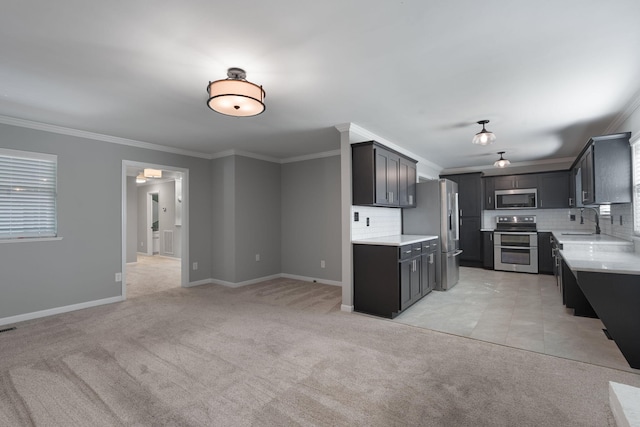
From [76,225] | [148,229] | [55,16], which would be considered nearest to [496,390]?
[55,16]

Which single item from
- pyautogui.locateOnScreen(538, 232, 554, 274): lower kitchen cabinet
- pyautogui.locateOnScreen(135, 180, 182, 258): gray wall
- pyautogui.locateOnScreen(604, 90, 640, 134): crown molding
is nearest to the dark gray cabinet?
pyautogui.locateOnScreen(538, 232, 554, 274): lower kitchen cabinet

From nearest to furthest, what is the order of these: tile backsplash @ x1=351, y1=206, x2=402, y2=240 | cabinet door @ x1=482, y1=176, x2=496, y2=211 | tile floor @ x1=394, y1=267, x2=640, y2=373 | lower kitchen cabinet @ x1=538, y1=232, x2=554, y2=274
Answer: tile floor @ x1=394, y1=267, x2=640, y2=373 → tile backsplash @ x1=351, y1=206, x2=402, y2=240 → lower kitchen cabinet @ x1=538, y1=232, x2=554, y2=274 → cabinet door @ x1=482, y1=176, x2=496, y2=211

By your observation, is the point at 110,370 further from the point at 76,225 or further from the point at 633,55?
the point at 633,55

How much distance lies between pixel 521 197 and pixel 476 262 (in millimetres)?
1741

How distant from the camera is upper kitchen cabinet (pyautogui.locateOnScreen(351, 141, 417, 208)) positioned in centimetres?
403

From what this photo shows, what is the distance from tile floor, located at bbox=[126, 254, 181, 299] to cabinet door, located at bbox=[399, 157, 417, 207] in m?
4.22

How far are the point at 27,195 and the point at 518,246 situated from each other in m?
8.40

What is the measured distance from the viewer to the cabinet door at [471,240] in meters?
7.19

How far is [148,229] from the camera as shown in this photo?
9836 mm

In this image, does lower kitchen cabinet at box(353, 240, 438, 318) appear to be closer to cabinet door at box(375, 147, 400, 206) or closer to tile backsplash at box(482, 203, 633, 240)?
cabinet door at box(375, 147, 400, 206)

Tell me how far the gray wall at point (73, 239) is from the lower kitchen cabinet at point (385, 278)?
11.7 ft

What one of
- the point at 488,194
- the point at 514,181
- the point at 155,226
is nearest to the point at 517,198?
the point at 514,181

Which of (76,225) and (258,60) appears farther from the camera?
(76,225)

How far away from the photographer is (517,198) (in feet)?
22.7
